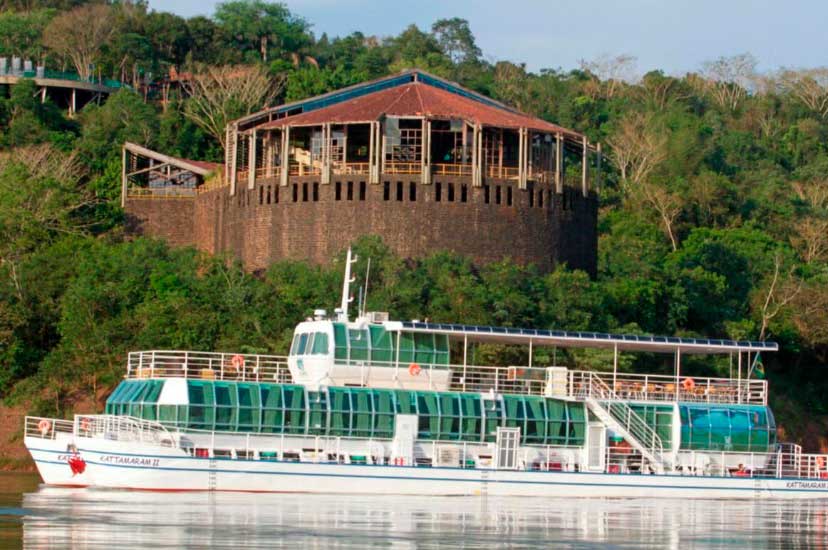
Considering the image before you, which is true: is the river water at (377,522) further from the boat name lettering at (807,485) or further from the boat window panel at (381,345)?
the boat window panel at (381,345)

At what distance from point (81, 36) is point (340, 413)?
8836 cm

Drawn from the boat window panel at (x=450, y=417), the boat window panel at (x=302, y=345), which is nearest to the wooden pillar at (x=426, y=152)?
the boat window panel at (x=302, y=345)

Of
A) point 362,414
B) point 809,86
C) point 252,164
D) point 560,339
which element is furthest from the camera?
point 809,86

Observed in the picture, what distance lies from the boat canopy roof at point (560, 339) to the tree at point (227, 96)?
5930 centimetres

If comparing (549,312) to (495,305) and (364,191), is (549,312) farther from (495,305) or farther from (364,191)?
(364,191)

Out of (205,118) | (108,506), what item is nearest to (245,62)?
(205,118)

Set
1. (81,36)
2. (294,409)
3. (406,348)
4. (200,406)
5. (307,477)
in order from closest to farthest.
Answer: (307,477) < (200,406) < (294,409) < (406,348) < (81,36)

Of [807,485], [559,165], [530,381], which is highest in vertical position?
[559,165]

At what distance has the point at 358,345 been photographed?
55.6m

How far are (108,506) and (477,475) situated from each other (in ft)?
40.5

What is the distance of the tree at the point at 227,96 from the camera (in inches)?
4621

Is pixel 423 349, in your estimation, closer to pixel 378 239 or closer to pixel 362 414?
pixel 362 414

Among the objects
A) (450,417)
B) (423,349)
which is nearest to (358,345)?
(423,349)

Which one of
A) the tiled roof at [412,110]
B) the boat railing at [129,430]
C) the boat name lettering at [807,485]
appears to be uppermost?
the tiled roof at [412,110]
